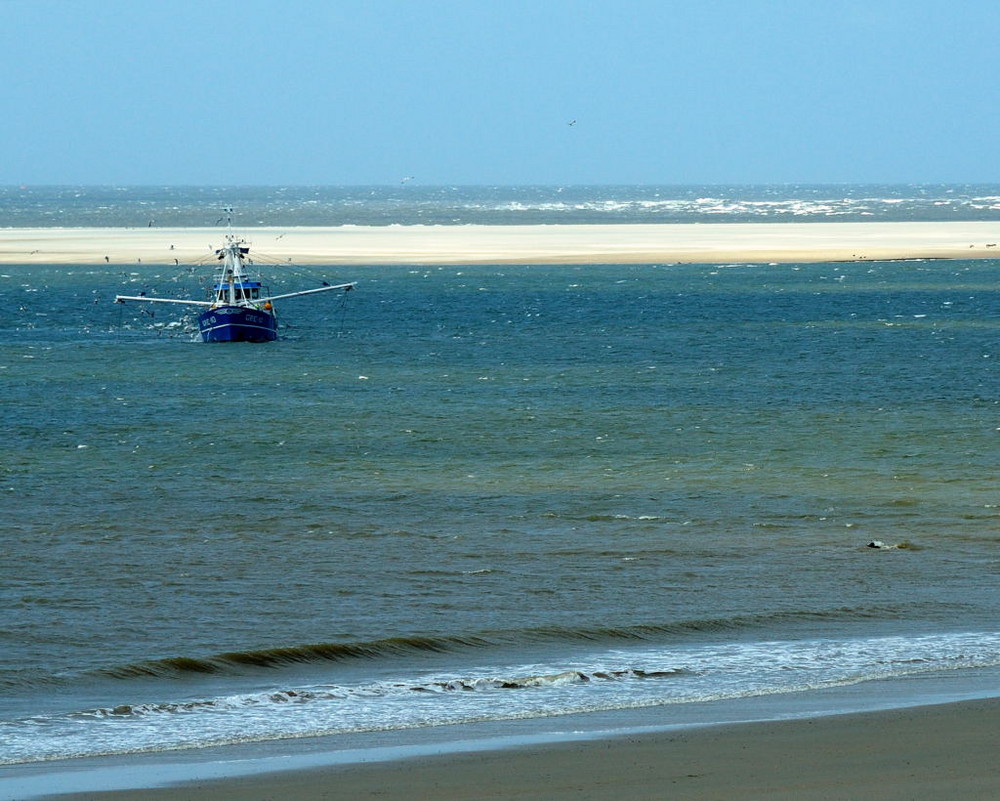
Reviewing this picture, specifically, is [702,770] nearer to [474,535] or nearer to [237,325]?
[474,535]

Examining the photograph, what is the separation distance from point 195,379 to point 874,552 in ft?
101

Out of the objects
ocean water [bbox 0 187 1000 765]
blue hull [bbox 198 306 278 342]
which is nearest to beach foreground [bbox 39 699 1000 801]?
ocean water [bbox 0 187 1000 765]

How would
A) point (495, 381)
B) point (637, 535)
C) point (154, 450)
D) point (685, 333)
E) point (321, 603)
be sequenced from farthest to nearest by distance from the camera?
point (685, 333) → point (495, 381) → point (154, 450) → point (637, 535) → point (321, 603)

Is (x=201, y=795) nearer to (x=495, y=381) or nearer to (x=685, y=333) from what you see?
(x=495, y=381)

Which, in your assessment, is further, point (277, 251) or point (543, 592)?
point (277, 251)

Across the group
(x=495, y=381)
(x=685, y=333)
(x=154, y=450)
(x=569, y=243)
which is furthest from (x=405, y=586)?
(x=569, y=243)

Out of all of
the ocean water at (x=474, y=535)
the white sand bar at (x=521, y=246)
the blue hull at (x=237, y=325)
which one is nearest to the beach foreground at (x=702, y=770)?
the ocean water at (x=474, y=535)

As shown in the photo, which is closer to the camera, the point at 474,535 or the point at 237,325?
the point at 474,535

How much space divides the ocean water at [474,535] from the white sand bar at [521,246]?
2937 inches

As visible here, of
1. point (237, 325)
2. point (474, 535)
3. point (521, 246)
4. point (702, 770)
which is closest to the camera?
point (702, 770)

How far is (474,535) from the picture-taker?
77.7ft

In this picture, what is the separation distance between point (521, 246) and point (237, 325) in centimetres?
9087

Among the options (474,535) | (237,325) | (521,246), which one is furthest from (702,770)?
(521,246)

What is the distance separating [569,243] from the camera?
15938 centimetres
